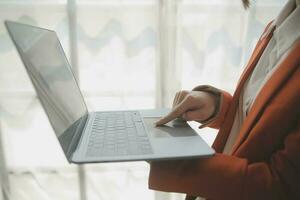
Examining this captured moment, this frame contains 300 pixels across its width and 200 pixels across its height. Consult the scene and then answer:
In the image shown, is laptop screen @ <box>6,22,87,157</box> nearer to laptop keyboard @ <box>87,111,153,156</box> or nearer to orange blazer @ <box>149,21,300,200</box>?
laptop keyboard @ <box>87,111,153,156</box>

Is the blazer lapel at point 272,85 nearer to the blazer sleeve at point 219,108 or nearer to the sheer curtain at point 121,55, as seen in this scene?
the blazer sleeve at point 219,108

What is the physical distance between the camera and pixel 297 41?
16.6 inches

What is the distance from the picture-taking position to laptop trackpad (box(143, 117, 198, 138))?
1.64 ft

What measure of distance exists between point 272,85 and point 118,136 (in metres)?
0.28

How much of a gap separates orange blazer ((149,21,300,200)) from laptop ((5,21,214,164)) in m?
0.03

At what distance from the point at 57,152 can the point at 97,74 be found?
35 cm

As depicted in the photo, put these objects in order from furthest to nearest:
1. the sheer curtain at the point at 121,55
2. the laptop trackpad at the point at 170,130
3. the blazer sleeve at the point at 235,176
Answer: the sheer curtain at the point at 121,55 → the laptop trackpad at the point at 170,130 → the blazer sleeve at the point at 235,176

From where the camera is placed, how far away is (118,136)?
0.50 meters

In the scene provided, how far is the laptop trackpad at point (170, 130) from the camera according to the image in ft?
1.64

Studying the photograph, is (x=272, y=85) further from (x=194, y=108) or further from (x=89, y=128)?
(x=89, y=128)

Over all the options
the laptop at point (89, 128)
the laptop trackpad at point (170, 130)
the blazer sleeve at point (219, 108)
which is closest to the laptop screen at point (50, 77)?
the laptop at point (89, 128)

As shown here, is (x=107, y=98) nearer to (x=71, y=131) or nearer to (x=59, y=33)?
(x=59, y=33)

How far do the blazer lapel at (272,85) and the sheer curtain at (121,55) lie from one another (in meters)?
0.57

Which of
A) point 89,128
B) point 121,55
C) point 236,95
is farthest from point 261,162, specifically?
point 121,55
